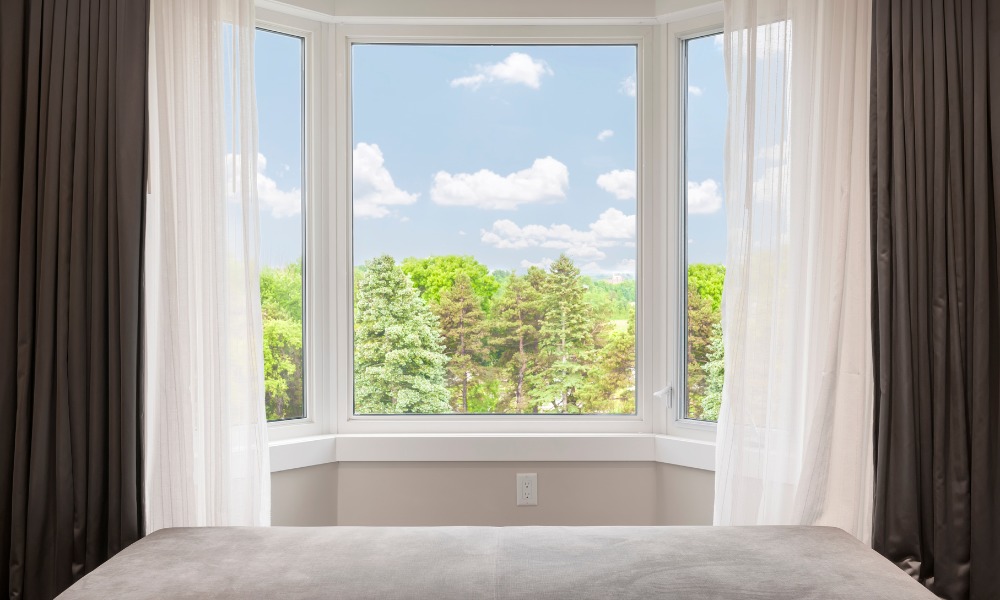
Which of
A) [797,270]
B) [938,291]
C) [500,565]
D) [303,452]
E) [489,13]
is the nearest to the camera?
[500,565]

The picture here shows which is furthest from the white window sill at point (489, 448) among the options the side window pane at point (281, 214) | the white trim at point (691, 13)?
the white trim at point (691, 13)

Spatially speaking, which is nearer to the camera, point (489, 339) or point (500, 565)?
point (500, 565)

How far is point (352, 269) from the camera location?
8.80 feet

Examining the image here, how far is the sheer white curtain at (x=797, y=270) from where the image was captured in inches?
79.7

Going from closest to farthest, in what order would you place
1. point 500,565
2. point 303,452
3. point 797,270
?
point 500,565, point 797,270, point 303,452

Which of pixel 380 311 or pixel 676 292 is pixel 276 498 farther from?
pixel 676 292

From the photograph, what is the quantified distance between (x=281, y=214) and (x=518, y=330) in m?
0.92

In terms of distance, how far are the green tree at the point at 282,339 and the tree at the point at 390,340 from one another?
0.20 meters

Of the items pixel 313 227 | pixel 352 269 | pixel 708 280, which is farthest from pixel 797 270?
pixel 313 227

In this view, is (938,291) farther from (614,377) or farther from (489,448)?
(489,448)

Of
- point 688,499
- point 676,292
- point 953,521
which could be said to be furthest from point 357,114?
point 953,521

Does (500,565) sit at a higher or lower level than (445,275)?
lower

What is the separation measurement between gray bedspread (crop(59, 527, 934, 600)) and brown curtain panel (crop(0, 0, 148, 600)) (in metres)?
0.36

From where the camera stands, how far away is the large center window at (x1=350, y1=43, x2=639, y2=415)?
8.83 ft
